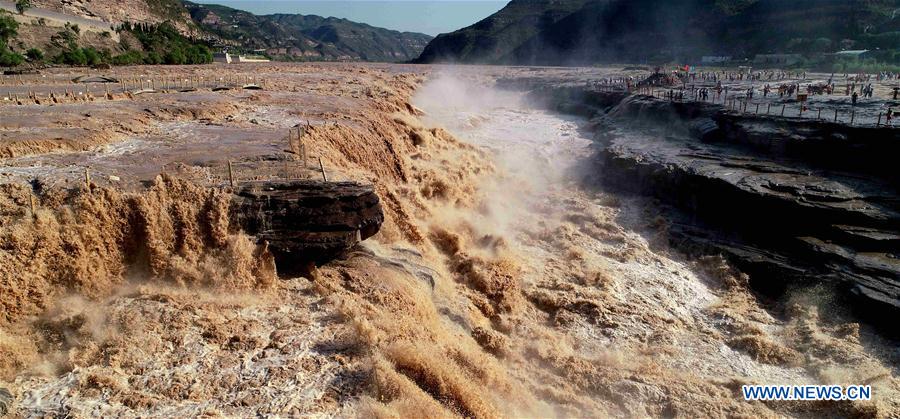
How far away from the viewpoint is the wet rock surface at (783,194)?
47.4 feet

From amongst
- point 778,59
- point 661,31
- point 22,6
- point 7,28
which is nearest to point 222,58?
A: point 22,6

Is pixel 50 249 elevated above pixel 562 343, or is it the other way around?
pixel 50 249

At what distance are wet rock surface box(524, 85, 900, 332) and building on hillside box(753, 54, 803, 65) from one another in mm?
41343

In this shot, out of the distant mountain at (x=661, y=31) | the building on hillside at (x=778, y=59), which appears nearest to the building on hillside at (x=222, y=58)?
the distant mountain at (x=661, y=31)

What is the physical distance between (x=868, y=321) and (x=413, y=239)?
11135 mm

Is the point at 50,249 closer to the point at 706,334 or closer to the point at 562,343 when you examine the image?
the point at 562,343

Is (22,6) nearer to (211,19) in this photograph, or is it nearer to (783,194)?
(783,194)

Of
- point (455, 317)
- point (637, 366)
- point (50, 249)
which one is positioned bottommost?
point (637, 366)

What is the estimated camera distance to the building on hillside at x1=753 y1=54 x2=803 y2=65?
5822 centimetres

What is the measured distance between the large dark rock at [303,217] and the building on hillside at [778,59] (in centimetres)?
6248

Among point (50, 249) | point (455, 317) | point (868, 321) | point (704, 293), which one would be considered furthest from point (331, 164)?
point (868, 321)

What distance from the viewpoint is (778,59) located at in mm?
60312

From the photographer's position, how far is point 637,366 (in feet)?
34.8

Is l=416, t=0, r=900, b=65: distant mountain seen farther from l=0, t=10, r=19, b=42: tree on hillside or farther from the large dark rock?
l=0, t=10, r=19, b=42: tree on hillside
